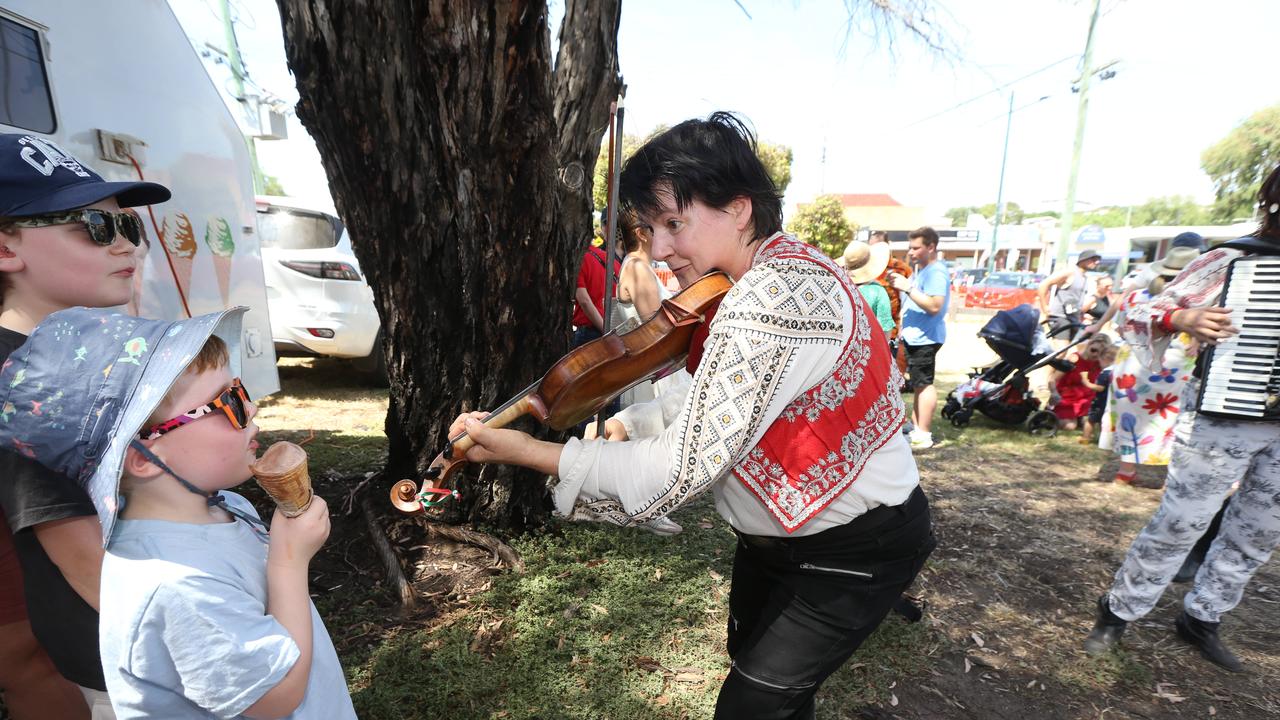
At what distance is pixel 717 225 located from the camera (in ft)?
4.85

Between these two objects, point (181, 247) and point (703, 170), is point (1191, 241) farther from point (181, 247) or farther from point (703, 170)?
point (181, 247)

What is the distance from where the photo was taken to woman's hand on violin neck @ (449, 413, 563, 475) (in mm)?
1432

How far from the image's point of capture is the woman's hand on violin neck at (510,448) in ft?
4.70

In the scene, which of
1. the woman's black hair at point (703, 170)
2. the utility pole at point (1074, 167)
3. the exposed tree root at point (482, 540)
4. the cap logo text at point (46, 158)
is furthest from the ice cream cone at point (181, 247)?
the utility pole at point (1074, 167)

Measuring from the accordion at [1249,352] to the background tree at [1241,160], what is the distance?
114 ft

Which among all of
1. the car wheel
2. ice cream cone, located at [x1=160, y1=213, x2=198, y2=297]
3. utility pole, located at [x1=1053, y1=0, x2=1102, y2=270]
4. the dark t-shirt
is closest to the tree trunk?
the dark t-shirt

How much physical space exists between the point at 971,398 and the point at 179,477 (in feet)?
23.7

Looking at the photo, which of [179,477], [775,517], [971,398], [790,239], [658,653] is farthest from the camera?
[971,398]

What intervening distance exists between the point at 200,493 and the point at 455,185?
5.65 feet

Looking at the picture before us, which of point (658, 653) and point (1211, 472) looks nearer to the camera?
point (1211, 472)

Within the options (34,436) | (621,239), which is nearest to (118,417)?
(34,436)

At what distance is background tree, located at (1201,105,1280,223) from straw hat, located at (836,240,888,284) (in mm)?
32715

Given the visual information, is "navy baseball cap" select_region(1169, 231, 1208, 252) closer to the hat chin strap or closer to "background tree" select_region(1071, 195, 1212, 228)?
the hat chin strap

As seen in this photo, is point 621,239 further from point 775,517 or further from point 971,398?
point 971,398
